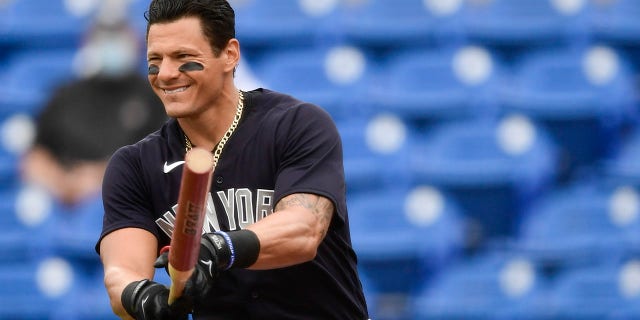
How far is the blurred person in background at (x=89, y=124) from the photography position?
713cm

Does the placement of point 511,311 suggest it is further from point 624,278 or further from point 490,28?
point 490,28

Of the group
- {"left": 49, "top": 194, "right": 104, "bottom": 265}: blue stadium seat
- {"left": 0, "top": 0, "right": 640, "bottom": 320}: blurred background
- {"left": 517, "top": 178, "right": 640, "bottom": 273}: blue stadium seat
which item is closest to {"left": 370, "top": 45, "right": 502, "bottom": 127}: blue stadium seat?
{"left": 0, "top": 0, "right": 640, "bottom": 320}: blurred background

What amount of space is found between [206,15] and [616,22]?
5592 millimetres

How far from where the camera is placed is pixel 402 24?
315 inches

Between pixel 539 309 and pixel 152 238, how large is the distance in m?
3.78

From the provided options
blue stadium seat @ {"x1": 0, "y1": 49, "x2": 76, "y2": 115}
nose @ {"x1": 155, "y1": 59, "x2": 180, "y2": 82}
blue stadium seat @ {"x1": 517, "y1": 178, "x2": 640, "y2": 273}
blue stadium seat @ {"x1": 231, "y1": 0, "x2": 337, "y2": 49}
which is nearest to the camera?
nose @ {"x1": 155, "y1": 59, "x2": 180, "y2": 82}

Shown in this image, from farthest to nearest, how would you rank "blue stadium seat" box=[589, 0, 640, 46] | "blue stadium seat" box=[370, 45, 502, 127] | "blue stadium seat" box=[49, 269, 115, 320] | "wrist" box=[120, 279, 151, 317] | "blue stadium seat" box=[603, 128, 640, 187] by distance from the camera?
"blue stadium seat" box=[589, 0, 640, 46]
"blue stadium seat" box=[370, 45, 502, 127]
"blue stadium seat" box=[603, 128, 640, 187]
"blue stadium seat" box=[49, 269, 115, 320]
"wrist" box=[120, 279, 151, 317]

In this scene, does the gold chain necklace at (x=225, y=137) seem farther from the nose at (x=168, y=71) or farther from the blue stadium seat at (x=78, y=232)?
the blue stadium seat at (x=78, y=232)

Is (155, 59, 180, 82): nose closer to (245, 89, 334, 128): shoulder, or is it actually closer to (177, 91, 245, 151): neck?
(177, 91, 245, 151): neck

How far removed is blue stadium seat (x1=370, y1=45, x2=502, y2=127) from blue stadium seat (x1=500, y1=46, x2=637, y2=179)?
173mm

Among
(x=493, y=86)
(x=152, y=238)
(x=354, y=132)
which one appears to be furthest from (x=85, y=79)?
(x=152, y=238)

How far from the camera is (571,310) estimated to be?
6.72 metres

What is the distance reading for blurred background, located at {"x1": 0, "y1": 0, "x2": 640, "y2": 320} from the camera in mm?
6809

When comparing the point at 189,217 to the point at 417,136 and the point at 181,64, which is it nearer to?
the point at 181,64
